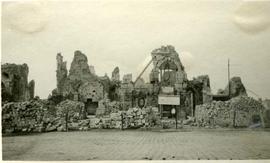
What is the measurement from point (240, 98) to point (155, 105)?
68 cm

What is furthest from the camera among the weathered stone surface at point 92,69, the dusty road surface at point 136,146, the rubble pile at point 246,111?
the rubble pile at point 246,111

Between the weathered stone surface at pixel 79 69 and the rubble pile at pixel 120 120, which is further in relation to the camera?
the rubble pile at pixel 120 120

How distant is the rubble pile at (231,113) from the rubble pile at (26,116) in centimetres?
121

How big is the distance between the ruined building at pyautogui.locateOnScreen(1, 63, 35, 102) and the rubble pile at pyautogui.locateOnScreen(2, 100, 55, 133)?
0.18 feet

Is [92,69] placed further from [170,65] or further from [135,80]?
[170,65]

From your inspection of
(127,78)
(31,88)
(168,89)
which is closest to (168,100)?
(168,89)

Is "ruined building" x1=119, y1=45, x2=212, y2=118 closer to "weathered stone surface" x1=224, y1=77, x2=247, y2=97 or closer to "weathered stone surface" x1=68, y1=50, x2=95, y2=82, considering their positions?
"weathered stone surface" x1=224, y1=77, x2=247, y2=97

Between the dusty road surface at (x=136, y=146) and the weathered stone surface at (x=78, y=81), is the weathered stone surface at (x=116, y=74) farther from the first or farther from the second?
the dusty road surface at (x=136, y=146)

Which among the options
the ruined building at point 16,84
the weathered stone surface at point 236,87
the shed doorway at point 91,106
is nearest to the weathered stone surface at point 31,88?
the ruined building at point 16,84

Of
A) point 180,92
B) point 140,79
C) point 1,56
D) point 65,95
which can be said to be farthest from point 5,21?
point 180,92

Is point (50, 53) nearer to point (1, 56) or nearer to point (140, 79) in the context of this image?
point (1, 56)

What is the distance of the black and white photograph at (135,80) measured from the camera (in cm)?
360

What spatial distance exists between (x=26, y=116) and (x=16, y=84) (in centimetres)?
26

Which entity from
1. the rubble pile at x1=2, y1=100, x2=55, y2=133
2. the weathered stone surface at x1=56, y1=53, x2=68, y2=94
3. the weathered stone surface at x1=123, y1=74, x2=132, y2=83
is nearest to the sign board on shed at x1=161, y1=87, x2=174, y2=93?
the weathered stone surface at x1=123, y1=74, x2=132, y2=83
